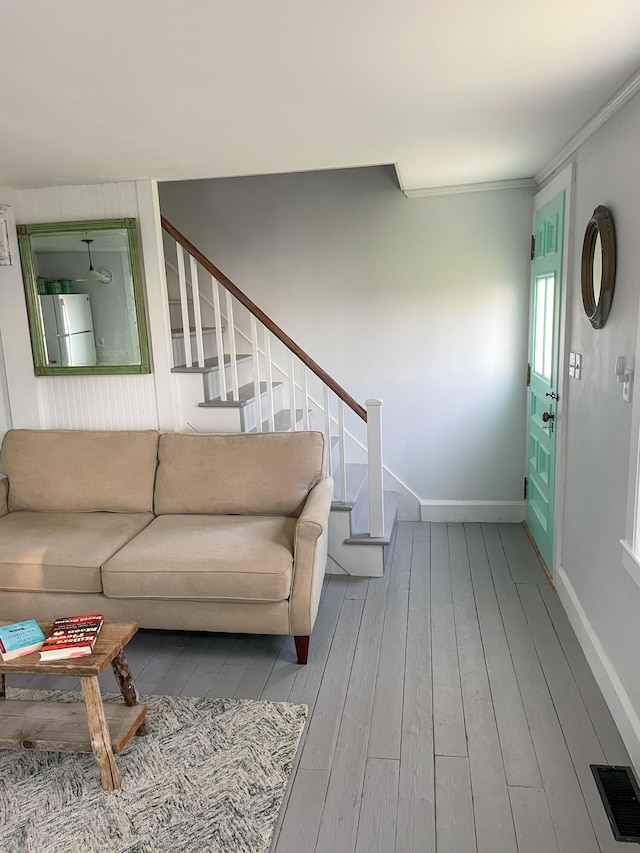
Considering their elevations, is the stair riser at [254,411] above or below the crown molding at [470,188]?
below

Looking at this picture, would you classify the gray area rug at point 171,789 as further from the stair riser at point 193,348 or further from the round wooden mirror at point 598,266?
the stair riser at point 193,348

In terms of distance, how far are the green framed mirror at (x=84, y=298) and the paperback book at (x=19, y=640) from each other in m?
1.77

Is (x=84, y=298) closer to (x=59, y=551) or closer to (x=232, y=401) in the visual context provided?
(x=232, y=401)

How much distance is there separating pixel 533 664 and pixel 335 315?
8.30ft

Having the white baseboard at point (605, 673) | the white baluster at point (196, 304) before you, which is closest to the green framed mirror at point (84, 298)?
the white baluster at point (196, 304)

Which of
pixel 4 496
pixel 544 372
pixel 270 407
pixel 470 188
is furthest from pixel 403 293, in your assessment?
pixel 4 496

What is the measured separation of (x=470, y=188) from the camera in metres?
3.82

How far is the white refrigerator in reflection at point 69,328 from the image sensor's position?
354 centimetres

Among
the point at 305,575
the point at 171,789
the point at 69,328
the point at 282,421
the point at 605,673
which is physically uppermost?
the point at 69,328

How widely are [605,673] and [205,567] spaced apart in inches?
63.9

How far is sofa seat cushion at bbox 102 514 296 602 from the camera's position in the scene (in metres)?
2.54

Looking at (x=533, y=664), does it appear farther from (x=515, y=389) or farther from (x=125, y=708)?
(x=515, y=389)

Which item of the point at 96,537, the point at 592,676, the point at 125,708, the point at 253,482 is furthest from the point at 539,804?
the point at 96,537

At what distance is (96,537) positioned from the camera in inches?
114
